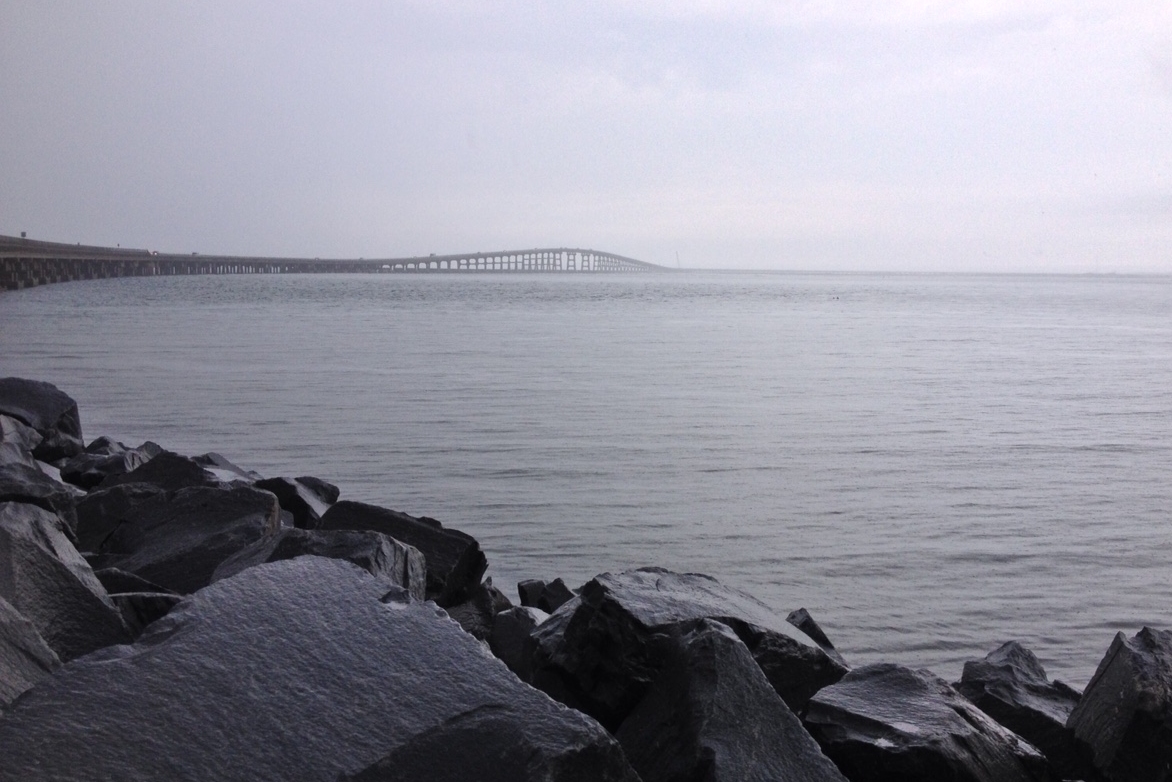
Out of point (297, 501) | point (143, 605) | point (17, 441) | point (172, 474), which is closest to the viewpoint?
point (143, 605)

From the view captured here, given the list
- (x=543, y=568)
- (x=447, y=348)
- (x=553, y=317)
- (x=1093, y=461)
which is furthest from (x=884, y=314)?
(x=543, y=568)

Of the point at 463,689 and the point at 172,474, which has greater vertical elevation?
the point at 463,689

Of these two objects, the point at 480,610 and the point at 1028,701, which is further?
the point at 480,610

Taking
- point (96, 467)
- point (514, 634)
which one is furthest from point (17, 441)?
point (514, 634)

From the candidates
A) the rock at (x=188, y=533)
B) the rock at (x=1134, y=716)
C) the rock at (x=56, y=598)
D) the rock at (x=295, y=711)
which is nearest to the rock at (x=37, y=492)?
the rock at (x=188, y=533)

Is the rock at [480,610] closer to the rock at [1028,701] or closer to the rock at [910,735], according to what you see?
the rock at [910,735]

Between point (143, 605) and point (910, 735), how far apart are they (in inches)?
111

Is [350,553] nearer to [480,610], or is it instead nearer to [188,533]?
[480,610]

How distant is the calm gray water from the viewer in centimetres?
756

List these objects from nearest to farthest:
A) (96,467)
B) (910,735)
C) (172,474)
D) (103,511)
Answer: (910,735)
(103,511)
(172,474)
(96,467)

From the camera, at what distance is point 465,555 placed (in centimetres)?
563

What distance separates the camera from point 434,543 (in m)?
5.66

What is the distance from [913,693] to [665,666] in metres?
0.91

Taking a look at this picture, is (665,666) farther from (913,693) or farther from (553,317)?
(553,317)
